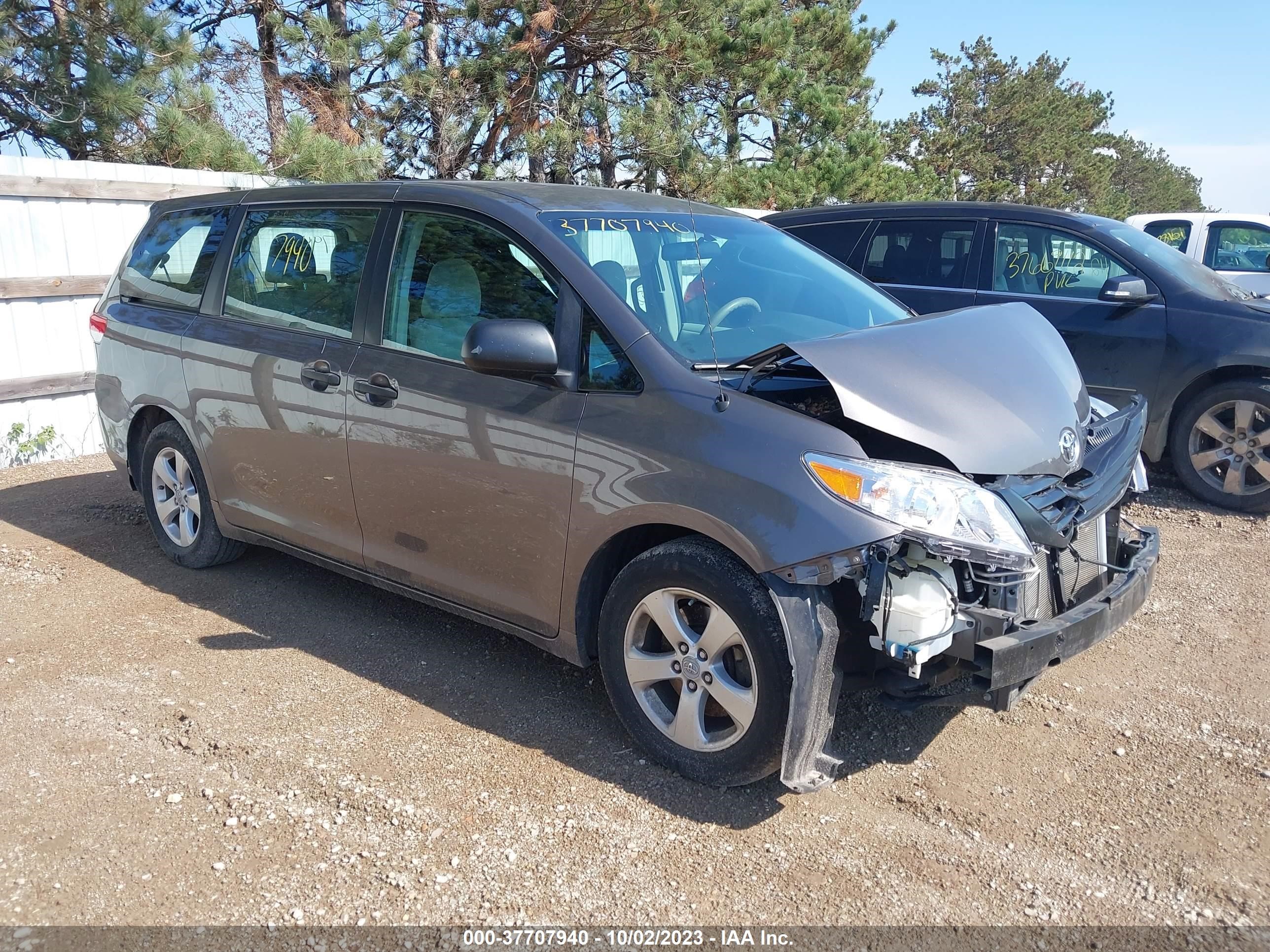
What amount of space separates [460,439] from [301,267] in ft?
4.66

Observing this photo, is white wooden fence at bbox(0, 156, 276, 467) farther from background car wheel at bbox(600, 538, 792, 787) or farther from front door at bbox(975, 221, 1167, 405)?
front door at bbox(975, 221, 1167, 405)

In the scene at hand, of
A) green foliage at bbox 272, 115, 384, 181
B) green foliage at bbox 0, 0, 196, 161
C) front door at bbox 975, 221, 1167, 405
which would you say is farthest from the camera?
green foliage at bbox 272, 115, 384, 181

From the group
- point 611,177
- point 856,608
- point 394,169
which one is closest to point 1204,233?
point 611,177

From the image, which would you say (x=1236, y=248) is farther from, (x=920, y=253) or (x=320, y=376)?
(x=320, y=376)

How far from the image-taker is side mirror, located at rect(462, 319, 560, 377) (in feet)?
11.4

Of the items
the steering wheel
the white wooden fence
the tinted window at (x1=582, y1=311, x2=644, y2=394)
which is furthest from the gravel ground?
the white wooden fence

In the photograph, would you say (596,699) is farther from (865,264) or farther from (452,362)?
(865,264)

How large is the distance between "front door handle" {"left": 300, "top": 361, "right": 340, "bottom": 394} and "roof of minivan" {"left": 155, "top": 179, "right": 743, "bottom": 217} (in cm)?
75

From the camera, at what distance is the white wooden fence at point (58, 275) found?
7.67m

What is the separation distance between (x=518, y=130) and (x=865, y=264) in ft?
24.9

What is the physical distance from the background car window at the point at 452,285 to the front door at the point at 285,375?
0.24 m

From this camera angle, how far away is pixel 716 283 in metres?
4.02

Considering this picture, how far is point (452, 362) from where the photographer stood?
392 centimetres

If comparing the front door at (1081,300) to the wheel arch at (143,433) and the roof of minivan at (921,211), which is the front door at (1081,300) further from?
the wheel arch at (143,433)
